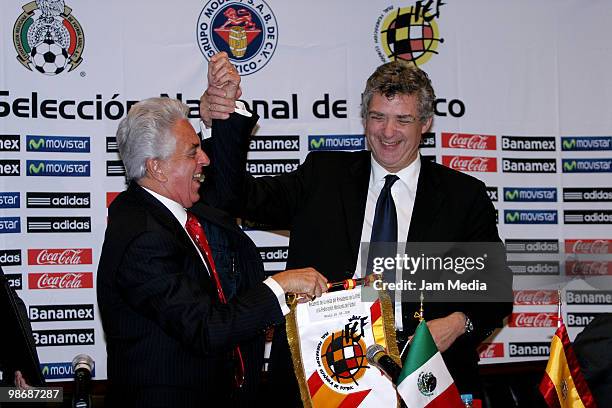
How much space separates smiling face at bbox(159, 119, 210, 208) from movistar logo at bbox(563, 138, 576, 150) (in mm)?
3136

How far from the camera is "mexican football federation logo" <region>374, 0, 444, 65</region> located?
5078mm

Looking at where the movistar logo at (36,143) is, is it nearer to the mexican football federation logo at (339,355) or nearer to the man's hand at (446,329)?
the mexican football federation logo at (339,355)

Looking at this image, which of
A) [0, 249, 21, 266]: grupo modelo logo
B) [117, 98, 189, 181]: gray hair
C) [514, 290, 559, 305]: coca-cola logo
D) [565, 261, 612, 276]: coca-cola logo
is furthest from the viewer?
[514, 290, 559, 305]: coca-cola logo

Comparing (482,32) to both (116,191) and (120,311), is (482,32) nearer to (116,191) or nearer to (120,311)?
(116,191)

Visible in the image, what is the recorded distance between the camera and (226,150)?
2.88m

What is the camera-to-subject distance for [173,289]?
98.9 inches

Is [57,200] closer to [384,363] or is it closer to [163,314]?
[163,314]

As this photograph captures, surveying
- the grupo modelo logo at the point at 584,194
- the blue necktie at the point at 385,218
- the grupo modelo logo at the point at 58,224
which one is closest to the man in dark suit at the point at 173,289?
the blue necktie at the point at 385,218

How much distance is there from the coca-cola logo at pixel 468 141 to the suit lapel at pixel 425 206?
1.93 m

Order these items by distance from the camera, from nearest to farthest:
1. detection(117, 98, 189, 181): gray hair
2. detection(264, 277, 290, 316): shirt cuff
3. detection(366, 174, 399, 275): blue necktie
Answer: detection(264, 277, 290, 316): shirt cuff < detection(117, 98, 189, 181): gray hair < detection(366, 174, 399, 275): blue necktie

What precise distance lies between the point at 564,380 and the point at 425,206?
980 millimetres

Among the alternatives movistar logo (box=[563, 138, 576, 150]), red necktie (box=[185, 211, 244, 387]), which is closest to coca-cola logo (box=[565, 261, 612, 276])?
movistar logo (box=[563, 138, 576, 150])

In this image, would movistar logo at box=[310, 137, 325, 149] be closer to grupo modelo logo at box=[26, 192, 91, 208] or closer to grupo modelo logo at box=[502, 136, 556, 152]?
grupo modelo logo at box=[502, 136, 556, 152]

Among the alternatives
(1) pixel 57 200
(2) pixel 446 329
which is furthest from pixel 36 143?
(2) pixel 446 329
